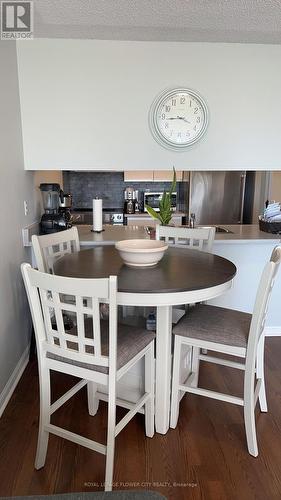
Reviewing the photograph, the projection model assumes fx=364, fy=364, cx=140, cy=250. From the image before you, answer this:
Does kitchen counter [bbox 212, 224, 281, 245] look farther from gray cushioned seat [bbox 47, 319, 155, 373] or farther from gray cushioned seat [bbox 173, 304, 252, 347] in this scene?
gray cushioned seat [bbox 47, 319, 155, 373]

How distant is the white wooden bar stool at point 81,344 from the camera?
1352 mm

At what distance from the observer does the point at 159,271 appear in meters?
1.80

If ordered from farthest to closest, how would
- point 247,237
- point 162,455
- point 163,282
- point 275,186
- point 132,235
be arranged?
→ point 275,186 < point 132,235 < point 247,237 < point 162,455 < point 163,282

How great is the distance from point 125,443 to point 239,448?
1.82 feet

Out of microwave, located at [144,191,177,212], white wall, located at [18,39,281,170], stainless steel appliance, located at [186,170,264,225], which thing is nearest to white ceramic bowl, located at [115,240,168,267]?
white wall, located at [18,39,281,170]

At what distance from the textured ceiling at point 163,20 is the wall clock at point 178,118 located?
14.5 inches

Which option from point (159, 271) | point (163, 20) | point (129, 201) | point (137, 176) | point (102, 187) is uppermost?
point (163, 20)

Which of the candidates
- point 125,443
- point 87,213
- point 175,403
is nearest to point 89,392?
point 125,443

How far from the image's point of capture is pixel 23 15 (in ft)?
6.87

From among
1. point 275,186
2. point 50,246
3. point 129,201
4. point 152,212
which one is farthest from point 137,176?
point 50,246

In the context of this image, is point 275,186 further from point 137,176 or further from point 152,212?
point 152,212

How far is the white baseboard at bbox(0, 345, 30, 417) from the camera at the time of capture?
205 centimetres

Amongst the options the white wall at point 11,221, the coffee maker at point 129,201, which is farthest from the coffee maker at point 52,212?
the coffee maker at point 129,201

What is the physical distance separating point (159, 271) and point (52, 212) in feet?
4.75
